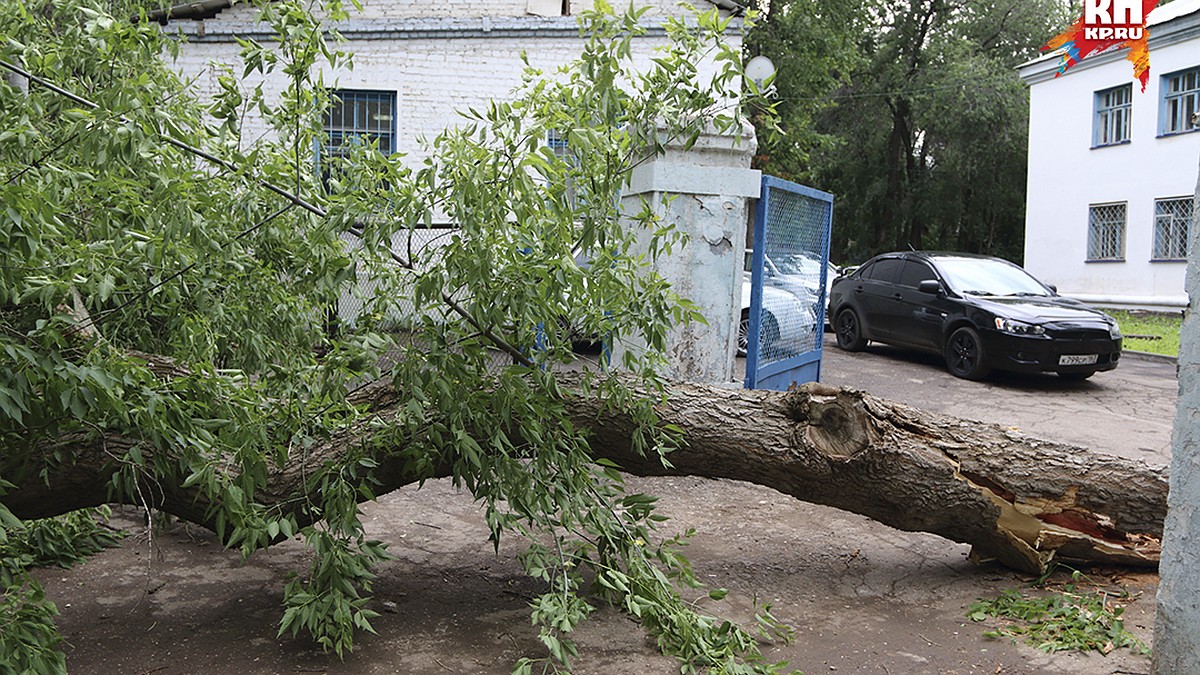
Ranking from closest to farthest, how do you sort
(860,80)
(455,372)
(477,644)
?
(455,372) → (477,644) → (860,80)

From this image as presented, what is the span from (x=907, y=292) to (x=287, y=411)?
34.3 feet

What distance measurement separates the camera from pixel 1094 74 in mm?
24266

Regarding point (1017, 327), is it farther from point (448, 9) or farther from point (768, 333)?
point (448, 9)

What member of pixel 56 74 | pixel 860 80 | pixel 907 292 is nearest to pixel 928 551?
pixel 56 74

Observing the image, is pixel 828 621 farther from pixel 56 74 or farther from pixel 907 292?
pixel 907 292

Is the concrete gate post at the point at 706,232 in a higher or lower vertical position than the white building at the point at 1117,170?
lower

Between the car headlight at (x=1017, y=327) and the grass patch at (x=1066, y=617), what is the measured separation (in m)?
6.74

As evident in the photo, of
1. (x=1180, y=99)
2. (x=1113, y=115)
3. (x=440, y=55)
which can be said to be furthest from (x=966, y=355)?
(x=1113, y=115)

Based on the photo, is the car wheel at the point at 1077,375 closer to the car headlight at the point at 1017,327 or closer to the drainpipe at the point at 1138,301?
the car headlight at the point at 1017,327

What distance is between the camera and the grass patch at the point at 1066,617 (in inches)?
163

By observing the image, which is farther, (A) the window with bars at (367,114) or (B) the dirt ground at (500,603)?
(A) the window with bars at (367,114)

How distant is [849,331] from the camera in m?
14.5

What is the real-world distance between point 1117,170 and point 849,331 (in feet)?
43.3

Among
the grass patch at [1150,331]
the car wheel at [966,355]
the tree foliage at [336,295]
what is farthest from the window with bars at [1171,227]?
the tree foliage at [336,295]
